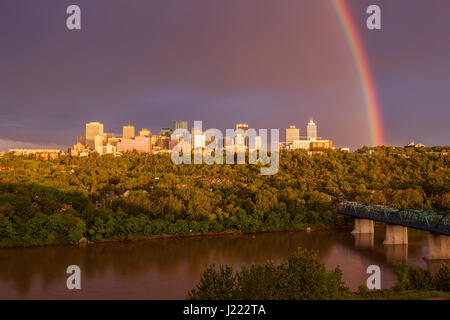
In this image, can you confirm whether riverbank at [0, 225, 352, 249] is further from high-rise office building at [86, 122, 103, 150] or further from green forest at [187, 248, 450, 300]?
high-rise office building at [86, 122, 103, 150]

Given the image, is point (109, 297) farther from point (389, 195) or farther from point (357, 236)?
point (389, 195)

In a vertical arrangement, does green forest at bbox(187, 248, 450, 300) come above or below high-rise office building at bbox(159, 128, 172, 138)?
below

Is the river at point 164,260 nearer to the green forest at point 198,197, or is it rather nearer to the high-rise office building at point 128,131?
the green forest at point 198,197

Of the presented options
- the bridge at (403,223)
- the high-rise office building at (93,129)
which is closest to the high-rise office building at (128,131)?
the high-rise office building at (93,129)

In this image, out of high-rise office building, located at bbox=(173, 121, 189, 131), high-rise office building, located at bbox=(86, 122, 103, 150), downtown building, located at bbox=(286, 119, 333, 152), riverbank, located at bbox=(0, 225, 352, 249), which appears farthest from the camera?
high-rise office building, located at bbox=(173, 121, 189, 131)

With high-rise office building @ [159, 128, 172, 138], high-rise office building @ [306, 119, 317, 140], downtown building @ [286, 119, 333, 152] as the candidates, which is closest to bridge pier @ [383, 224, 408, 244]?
downtown building @ [286, 119, 333, 152]

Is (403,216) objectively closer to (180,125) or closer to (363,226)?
(363,226)

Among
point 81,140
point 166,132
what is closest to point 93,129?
point 81,140

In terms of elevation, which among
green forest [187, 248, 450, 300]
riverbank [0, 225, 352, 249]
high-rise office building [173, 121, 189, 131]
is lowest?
riverbank [0, 225, 352, 249]
